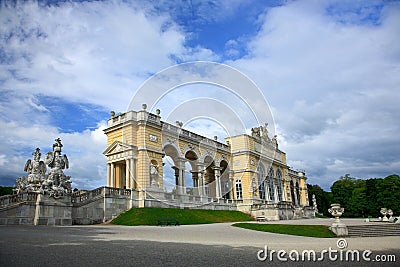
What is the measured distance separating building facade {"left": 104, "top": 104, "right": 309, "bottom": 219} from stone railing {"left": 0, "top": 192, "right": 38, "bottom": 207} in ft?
34.9

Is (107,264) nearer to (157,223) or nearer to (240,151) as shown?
(157,223)

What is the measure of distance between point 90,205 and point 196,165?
18.4 m

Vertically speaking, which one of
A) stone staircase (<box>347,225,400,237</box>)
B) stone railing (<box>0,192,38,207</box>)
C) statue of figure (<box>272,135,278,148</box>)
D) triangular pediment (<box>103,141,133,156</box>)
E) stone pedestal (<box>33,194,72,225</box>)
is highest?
statue of figure (<box>272,135,278,148</box>)

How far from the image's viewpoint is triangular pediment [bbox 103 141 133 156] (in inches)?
1208

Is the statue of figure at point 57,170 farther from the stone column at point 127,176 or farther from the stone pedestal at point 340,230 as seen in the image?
the stone pedestal at point 340,230

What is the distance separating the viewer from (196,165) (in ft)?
131

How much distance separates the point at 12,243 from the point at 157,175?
70.6 feet

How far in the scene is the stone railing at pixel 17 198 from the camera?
19141 millimetres

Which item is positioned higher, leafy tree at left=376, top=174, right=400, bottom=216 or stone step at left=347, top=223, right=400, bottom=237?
leafy tree at left=376, top=174, right=400, bottom=216

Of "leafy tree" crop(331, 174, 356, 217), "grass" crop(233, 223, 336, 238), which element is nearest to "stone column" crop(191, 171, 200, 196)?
"grass" crop(233, 223, 336, 238)

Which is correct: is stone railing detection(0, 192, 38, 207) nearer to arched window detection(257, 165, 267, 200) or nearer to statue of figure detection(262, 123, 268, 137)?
arched window detection(257, 165, 267, 200)

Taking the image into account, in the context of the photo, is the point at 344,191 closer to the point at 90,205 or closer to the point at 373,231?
the point at 373,231

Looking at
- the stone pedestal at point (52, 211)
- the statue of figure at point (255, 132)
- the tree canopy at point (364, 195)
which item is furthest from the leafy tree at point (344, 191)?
the stone pedestal at point (52, 211)

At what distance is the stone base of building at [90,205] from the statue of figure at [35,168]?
240cm
